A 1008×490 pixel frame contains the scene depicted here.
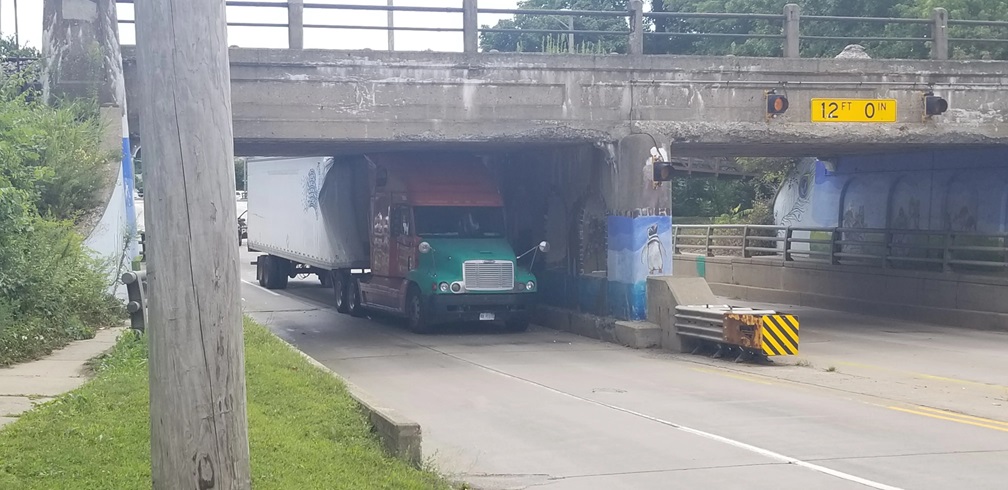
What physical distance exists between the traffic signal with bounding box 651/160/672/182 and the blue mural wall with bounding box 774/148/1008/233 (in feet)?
26.4

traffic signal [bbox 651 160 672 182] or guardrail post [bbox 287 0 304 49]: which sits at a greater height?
guardrail post [bbox 287 0 304 49]

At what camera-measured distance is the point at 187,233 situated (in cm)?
486

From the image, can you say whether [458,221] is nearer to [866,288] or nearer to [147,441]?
[866,288]

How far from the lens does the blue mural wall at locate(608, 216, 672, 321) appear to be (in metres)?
19.0

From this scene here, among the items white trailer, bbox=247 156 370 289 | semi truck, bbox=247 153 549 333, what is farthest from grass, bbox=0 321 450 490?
white trailer, bbox=247 156 370 289

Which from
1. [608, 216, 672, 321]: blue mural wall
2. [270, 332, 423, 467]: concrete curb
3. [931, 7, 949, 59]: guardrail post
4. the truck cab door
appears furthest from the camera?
the truck cab door

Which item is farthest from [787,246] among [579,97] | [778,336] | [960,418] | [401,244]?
[960,418]

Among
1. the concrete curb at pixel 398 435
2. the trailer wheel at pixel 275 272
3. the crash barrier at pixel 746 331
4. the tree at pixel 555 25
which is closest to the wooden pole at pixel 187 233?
the concrete curb at pixel 398 435

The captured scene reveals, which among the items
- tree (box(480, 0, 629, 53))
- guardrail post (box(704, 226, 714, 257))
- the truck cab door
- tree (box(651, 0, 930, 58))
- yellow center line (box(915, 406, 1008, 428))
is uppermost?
tree (box(480, 0, 629, 53))

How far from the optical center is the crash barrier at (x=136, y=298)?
11.1m

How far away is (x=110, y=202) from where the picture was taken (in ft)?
54.0

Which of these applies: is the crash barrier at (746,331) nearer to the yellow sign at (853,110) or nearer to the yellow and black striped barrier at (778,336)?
the yellow and black striped barrier at (778,336)

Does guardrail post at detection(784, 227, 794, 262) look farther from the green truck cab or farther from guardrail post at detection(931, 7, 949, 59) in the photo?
the green truck cab

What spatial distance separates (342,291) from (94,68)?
941 centimetres
